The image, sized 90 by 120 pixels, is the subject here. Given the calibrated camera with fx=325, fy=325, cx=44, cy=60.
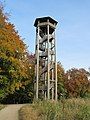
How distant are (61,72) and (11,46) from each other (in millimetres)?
30069

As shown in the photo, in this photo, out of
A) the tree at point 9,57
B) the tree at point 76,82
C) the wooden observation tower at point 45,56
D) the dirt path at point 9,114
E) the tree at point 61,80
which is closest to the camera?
the dirt path at point 9,114

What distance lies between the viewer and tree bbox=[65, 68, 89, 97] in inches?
2885

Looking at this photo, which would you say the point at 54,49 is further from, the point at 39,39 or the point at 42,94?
the point at 42,94

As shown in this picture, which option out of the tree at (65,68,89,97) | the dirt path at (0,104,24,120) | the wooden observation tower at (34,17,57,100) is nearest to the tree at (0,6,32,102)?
the wooden observation tower at (34,17,57,100)

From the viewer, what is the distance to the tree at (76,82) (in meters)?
73.3

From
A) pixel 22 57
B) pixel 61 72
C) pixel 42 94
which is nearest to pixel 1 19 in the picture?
pixel 22 57

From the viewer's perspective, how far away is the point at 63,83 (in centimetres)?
7075

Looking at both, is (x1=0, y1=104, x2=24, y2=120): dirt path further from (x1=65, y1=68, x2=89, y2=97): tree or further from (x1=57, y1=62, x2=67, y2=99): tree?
(x1=65, y1=68, x2=89, y2=97): tree

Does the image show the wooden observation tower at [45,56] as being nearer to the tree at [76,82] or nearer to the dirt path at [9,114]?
the dirt path at [9,114]

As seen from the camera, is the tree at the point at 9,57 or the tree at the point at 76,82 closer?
the tree at the point at 9,57

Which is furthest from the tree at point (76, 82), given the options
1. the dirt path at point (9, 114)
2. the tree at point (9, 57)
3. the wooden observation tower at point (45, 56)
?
the dirt path at point (9, 114)

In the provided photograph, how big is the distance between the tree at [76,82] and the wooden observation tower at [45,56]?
23.8m

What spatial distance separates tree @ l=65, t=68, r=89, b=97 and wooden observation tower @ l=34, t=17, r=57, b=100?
23.8 metres

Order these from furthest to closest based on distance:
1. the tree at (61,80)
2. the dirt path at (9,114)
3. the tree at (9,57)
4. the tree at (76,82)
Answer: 1. the tree at (76,82)
2. the tree at (61,80)
3. the tree at (9,57)
4. the dirt path at (9,114)
